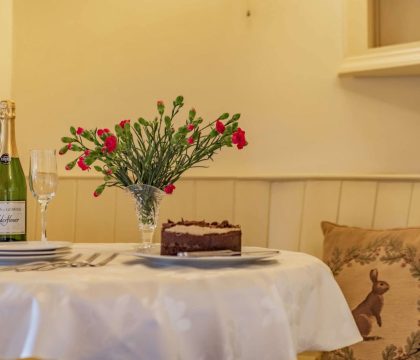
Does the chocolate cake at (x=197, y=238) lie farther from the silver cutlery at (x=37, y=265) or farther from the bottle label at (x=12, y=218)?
the bottle label at (x=12, y=218)

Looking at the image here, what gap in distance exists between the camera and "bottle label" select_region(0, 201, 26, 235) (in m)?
1.43

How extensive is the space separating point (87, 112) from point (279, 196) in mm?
827

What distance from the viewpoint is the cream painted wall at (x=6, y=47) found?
2588 millimetres

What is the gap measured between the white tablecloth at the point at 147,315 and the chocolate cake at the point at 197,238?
109mm

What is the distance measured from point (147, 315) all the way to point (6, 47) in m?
1.98

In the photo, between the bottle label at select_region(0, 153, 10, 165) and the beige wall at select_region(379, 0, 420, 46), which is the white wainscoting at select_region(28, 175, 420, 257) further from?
the bottle label at select_region(0, 153, 10, 165)

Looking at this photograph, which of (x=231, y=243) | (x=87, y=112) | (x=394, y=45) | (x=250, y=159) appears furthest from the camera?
(x=87, y=112)

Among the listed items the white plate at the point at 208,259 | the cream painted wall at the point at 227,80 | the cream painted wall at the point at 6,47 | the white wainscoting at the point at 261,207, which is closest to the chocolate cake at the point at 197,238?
the white plate at the point at 208,259

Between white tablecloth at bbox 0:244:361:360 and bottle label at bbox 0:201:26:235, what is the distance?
439 mm

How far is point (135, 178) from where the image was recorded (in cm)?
136

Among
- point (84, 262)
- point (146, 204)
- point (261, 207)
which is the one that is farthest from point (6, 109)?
point (261, 207)

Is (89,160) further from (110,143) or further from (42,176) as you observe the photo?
(42,176)

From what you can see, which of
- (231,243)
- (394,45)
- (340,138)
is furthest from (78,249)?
(394,45)

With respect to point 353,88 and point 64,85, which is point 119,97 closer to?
point 64,85
